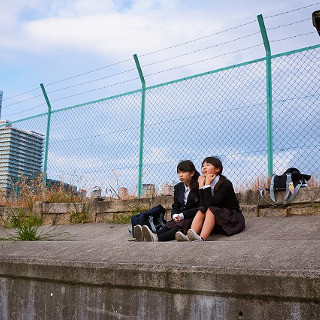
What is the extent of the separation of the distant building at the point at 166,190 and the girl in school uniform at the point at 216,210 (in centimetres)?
151

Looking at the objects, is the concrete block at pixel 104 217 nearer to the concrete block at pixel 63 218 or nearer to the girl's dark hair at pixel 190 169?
the concrete block at pixel 63 218

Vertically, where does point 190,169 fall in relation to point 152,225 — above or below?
above

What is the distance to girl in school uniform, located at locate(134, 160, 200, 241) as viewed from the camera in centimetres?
448

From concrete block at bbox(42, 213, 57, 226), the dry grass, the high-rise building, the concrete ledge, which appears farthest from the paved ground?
the high-rise building

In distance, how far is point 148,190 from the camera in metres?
6.30

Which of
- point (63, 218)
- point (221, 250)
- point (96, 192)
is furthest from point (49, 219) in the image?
point (221, 250)

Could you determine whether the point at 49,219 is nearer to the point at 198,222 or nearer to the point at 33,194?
the point at 33,194

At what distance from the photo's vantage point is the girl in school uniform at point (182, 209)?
14.7ft

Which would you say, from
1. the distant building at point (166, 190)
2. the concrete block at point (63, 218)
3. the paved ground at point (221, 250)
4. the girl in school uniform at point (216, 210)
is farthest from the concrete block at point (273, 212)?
the concrete block at point (63, 218)

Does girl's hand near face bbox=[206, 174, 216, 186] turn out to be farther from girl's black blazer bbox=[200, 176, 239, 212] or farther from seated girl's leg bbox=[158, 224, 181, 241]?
seated girl's leg bbox=[158, 224, 181, 241]

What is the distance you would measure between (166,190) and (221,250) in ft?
9.60

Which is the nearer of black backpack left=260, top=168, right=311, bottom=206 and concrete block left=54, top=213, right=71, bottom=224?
black backpack left=260, top=168, right=311, bottom=206

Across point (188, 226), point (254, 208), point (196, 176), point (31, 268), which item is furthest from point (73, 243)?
point (254, 208)

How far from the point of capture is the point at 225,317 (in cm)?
258
